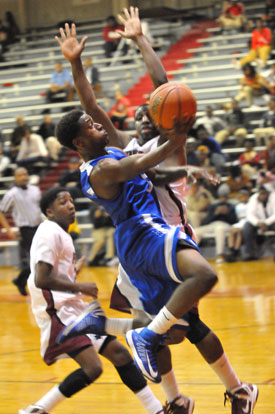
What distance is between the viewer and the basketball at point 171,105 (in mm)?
4020

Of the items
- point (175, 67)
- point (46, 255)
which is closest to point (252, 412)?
point (46, 255)

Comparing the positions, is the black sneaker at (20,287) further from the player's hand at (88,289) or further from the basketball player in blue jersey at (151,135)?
the player's hand at (88,289)

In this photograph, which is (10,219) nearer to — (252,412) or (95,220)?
(95,220)

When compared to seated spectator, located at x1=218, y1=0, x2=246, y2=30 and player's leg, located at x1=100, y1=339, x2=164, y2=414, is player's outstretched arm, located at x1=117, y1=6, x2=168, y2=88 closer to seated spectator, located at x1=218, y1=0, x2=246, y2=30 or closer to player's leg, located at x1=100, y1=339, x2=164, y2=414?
player's leg, located at x1=100, y1=339, x2=164, y2=414

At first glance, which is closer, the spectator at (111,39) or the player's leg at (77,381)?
the player's leg at (77,381)

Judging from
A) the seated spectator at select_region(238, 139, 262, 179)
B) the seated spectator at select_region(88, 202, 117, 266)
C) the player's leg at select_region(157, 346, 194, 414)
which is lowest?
A: the seated spectator at select_region(88, 202, 117, 266)

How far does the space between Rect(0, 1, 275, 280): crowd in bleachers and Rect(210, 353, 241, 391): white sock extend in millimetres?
7312

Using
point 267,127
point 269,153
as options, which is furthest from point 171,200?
point 267,127

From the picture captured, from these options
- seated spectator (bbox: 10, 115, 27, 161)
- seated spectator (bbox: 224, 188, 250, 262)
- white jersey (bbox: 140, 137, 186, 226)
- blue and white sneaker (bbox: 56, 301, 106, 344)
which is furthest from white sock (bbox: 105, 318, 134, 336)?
seated spectator (bbox: 10, 115, 27, 161)

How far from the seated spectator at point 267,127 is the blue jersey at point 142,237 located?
9.20 meters

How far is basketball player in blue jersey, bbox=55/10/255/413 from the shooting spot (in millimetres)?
4457

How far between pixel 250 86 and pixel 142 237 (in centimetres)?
1073

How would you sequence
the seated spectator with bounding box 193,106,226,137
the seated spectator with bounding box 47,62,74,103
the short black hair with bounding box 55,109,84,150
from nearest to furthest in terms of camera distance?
the short black hair with bounding box 55,109,84,150 < the seated spectator with bounding box 193,106,226,137 < the seated spectator with bounding box 47,62,74,103

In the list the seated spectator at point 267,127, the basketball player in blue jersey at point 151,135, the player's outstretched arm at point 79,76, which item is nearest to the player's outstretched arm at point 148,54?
the basketball player in blue jersey at point 151,135
